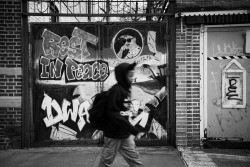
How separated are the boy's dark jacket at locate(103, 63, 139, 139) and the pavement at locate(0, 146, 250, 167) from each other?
1.79m

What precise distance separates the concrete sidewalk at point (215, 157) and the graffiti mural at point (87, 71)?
88 centimetres

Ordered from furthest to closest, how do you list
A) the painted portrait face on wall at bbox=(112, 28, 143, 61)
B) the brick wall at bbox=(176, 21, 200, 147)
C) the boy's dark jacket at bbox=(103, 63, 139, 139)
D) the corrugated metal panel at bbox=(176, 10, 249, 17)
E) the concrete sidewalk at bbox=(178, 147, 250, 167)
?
the painted portrait face on wall at bbox=(112, 28, 143, 61) → the brick wall at bbox=(176, 21, 200, 147) → the corrugated metal panel at bbox=(176, 10, 249, 17) → the concrete sidewalk at bbox=(178, 147, 250, 167) → the boy's dark jacket at bbox=(103, 63, 139, 139)

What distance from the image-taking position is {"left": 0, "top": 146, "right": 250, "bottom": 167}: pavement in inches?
227

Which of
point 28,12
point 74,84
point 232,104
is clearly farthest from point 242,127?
point 28,12

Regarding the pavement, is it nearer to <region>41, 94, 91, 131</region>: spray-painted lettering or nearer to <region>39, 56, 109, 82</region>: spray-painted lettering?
<region>41, 94, 91, 131</region>: spray-painted lettering

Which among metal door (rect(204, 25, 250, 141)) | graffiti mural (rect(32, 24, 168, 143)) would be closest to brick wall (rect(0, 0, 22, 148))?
graffiti mural (rect(32, 24, 168, 143))

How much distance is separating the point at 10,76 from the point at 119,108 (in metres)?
3.77

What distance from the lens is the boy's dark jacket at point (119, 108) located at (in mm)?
3914

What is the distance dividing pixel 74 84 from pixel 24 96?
115 centimetres

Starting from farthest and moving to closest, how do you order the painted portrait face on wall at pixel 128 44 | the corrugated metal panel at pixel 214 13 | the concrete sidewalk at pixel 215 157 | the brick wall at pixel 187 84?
1. the painted portrait face on wall at pixel 128 44
2. the brick wall at pixel 187 84
3. the corrugated metal panel at pixel 214 13
4. the concrete sidewalk at pixel 215 157

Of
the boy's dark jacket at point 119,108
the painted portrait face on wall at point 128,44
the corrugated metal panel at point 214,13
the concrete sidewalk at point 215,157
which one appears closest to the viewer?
the boy's dark jacket at point 119,108

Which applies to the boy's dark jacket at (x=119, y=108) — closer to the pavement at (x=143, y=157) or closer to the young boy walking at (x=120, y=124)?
the young boy walking at (x=120, y=124)

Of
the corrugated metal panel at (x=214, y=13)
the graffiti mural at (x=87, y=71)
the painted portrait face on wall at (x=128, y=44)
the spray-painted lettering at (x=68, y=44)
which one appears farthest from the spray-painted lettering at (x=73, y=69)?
the corrugated metal panel at (x=214, y=13)

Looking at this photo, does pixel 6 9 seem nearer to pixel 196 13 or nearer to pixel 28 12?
pixel 28 12
